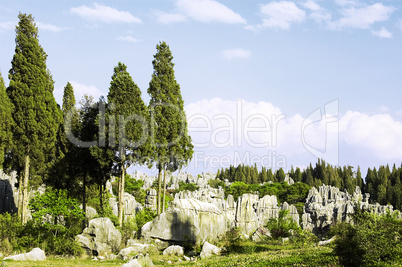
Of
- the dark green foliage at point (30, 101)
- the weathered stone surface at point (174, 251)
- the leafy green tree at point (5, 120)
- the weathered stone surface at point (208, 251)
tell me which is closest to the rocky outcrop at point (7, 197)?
the dark green foliage at point (30, 101)

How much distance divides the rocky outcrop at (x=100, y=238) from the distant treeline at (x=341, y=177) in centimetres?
9140

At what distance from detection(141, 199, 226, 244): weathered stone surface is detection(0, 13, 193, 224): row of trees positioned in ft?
9.10

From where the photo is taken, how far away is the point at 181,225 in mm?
25391

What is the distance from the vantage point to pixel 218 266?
1727 cm

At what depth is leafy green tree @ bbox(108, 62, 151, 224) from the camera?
83.4 ft

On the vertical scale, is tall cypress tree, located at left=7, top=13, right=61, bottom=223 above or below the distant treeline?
above

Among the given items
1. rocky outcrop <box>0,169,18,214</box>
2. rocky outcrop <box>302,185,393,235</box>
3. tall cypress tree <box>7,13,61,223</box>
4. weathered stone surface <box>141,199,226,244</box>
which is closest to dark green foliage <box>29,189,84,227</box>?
tall cypress tree <box>7,13,61,223</box>

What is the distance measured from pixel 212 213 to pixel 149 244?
541 centimetres

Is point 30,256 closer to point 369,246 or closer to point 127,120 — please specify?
point 127,120

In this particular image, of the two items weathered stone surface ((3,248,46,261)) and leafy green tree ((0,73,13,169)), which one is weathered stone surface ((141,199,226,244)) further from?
leafy green tree ((0,73,13,169))

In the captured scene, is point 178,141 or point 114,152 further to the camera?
point 178,141

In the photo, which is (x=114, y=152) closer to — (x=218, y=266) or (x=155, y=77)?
(x=155, y=77)

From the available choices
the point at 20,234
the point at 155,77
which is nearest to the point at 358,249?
the point at 20,234

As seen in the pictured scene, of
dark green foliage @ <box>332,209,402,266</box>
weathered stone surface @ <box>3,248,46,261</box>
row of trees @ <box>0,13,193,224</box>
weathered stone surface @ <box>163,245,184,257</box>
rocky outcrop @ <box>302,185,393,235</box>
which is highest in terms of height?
row of trees @ <box>0,13,193,224</box>
